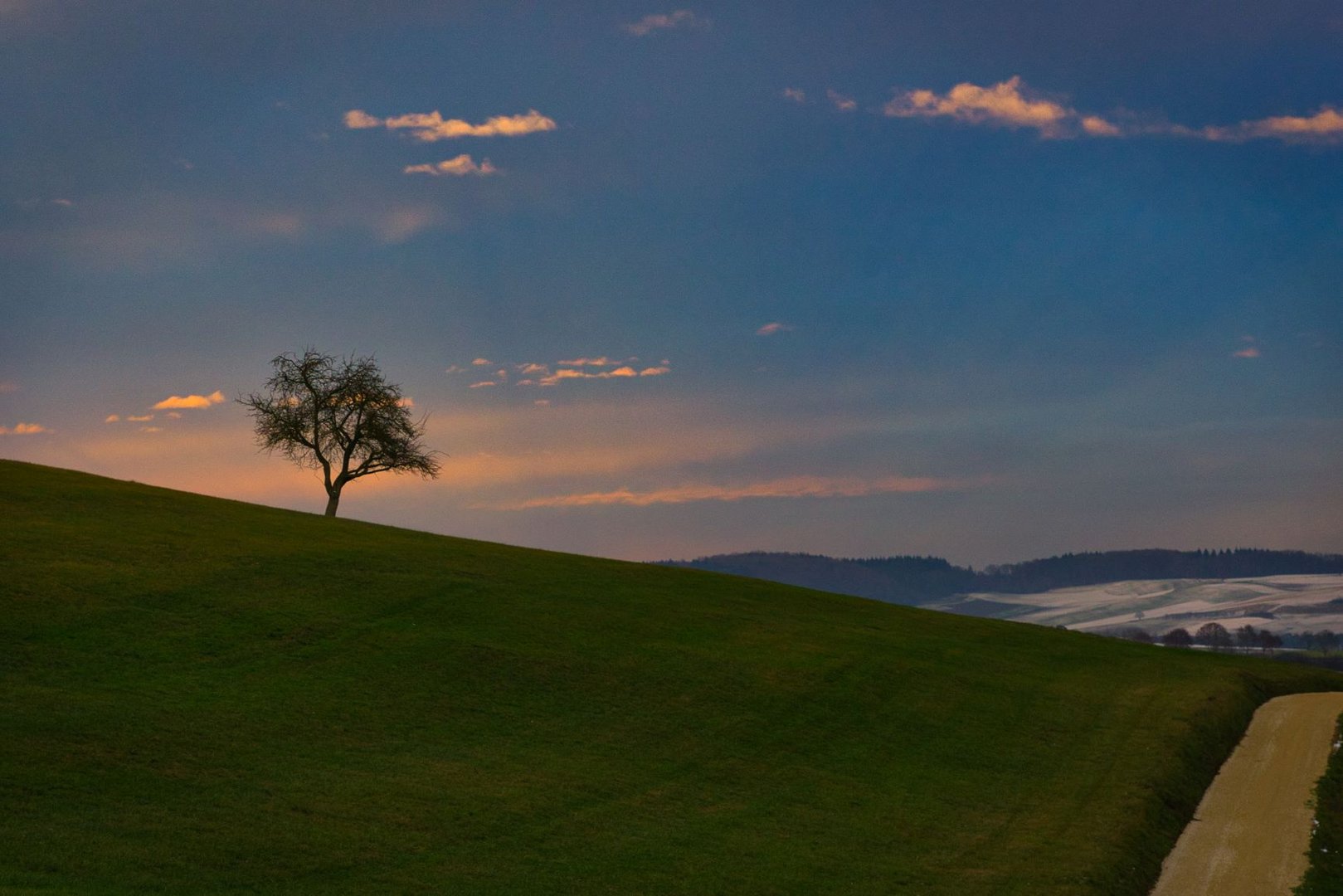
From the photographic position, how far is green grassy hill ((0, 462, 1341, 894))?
22297mm

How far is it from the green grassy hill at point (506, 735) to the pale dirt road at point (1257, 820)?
2.76 ft

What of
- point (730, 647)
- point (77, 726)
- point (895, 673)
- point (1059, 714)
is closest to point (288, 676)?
point (77, 726)

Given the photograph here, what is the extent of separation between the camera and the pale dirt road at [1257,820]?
26719 mm

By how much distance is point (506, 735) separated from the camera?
3086cm

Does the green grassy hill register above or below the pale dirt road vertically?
above

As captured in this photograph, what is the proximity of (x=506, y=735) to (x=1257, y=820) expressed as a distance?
72.3ft

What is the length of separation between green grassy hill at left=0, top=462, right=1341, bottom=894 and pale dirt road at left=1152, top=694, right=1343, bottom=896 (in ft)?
2.76

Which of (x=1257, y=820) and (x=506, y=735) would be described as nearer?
(x=506, y=735)

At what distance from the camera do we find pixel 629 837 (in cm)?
2481

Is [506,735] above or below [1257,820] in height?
above

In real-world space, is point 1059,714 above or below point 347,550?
below

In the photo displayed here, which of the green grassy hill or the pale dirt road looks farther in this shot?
the pale dirt road

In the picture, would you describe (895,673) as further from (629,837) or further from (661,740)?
(629,837)

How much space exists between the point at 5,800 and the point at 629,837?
12.6m
